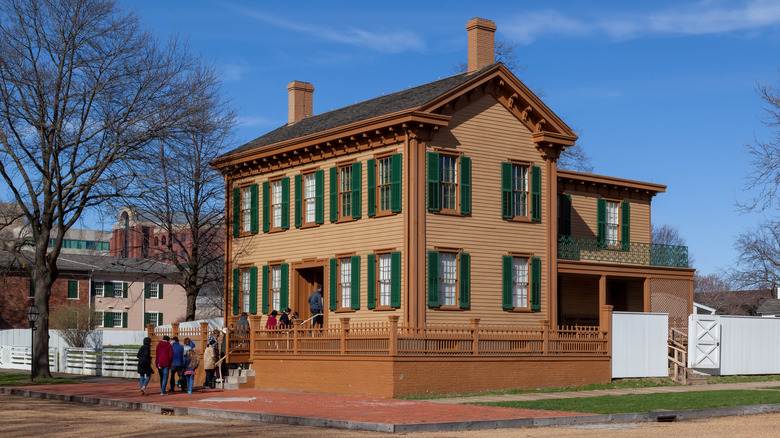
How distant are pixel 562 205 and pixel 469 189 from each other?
22.6 feet

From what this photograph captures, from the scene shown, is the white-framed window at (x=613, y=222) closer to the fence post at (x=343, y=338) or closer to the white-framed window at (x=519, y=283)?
the white-framed window at (x=519, y=283)

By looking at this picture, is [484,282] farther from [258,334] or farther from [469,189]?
[258,334]

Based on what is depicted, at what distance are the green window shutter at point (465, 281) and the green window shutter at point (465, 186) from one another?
4.62 feet

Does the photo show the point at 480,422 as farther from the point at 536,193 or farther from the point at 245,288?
the point at 245,288

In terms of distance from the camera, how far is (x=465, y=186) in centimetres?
2928

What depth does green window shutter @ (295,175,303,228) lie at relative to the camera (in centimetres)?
3291

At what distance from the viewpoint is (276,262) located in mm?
33969

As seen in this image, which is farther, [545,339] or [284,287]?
[284,287]

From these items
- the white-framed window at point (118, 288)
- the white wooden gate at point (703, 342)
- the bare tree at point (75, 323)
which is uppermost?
the white-framed window at point (118, 288)

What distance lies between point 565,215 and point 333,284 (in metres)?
9.40

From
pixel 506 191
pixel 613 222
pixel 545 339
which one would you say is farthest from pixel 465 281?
pixel 613 222

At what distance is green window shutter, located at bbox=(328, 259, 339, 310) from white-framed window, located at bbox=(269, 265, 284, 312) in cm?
322

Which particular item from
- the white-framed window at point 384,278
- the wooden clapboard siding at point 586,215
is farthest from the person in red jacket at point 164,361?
the wooden clapboard siding at point 586,215

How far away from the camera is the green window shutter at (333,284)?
1221 inches
